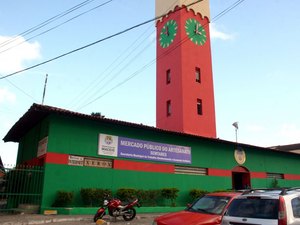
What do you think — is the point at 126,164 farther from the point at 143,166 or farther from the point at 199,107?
the point at 199,107

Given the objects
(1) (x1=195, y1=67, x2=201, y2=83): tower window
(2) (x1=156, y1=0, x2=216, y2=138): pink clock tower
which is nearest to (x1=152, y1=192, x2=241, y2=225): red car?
(2) (x1=156, y1=0, x2=216, y2=138): pink clock tower

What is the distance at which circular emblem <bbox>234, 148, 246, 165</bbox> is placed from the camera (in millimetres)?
23078

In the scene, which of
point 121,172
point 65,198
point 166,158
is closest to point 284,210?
point 65,198

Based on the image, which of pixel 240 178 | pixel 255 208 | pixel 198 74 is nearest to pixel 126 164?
pixel 240 178

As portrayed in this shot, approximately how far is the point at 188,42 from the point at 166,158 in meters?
12.8

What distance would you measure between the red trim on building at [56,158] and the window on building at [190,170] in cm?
714

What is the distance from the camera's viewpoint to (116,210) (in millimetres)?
12703

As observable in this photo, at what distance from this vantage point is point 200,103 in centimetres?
2764

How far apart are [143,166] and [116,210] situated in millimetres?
5307

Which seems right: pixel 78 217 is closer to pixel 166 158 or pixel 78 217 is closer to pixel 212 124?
pixel 166 158

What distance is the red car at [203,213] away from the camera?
7.15 m

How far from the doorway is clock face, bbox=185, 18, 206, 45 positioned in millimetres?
11957

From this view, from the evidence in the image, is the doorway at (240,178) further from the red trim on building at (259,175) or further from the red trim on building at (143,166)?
the red trim on building at (143,166)

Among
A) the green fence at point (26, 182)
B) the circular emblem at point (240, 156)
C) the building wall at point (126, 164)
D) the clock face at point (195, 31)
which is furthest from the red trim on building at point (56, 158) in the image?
the clock face at point (195, 31)
